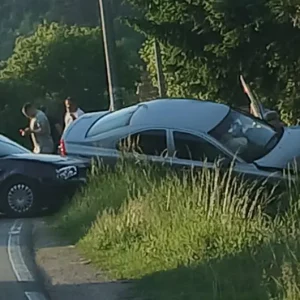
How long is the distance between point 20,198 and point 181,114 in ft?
9.61

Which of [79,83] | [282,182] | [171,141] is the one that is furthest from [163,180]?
[79,83]

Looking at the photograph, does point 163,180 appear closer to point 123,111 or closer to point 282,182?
point 282,182

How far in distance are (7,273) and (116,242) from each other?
4.43 ft

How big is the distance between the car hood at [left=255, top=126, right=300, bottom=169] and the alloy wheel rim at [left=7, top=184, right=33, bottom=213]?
389 centimetres

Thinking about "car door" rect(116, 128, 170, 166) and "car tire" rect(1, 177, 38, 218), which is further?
"car tire" rect(1, 177, 38, 218)

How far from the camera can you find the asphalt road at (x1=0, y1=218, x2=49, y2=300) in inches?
403

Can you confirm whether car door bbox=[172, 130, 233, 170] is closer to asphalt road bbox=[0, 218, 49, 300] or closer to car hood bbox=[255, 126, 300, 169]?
car hood bbox=[255, 126, 300, 169]

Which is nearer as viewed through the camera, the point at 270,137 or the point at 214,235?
the point at 214,235

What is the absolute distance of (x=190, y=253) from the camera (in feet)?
34.5

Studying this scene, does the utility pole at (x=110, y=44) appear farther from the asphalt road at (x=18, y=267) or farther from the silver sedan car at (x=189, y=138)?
the asphalt road at (x=18, y=267)

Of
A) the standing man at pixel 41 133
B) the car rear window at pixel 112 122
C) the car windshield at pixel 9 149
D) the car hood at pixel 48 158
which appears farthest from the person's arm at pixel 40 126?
the car rear window at pixel 112 122

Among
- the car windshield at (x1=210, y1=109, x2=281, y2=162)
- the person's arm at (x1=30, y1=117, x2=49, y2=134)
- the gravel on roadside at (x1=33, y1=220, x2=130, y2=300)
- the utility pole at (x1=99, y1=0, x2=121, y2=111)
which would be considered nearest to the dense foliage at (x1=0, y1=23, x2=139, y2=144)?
the utility pole at (x1=99, y1=0, x2=121, y2=111)

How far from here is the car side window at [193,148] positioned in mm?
16016

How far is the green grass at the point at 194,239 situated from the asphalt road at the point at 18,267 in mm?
661
